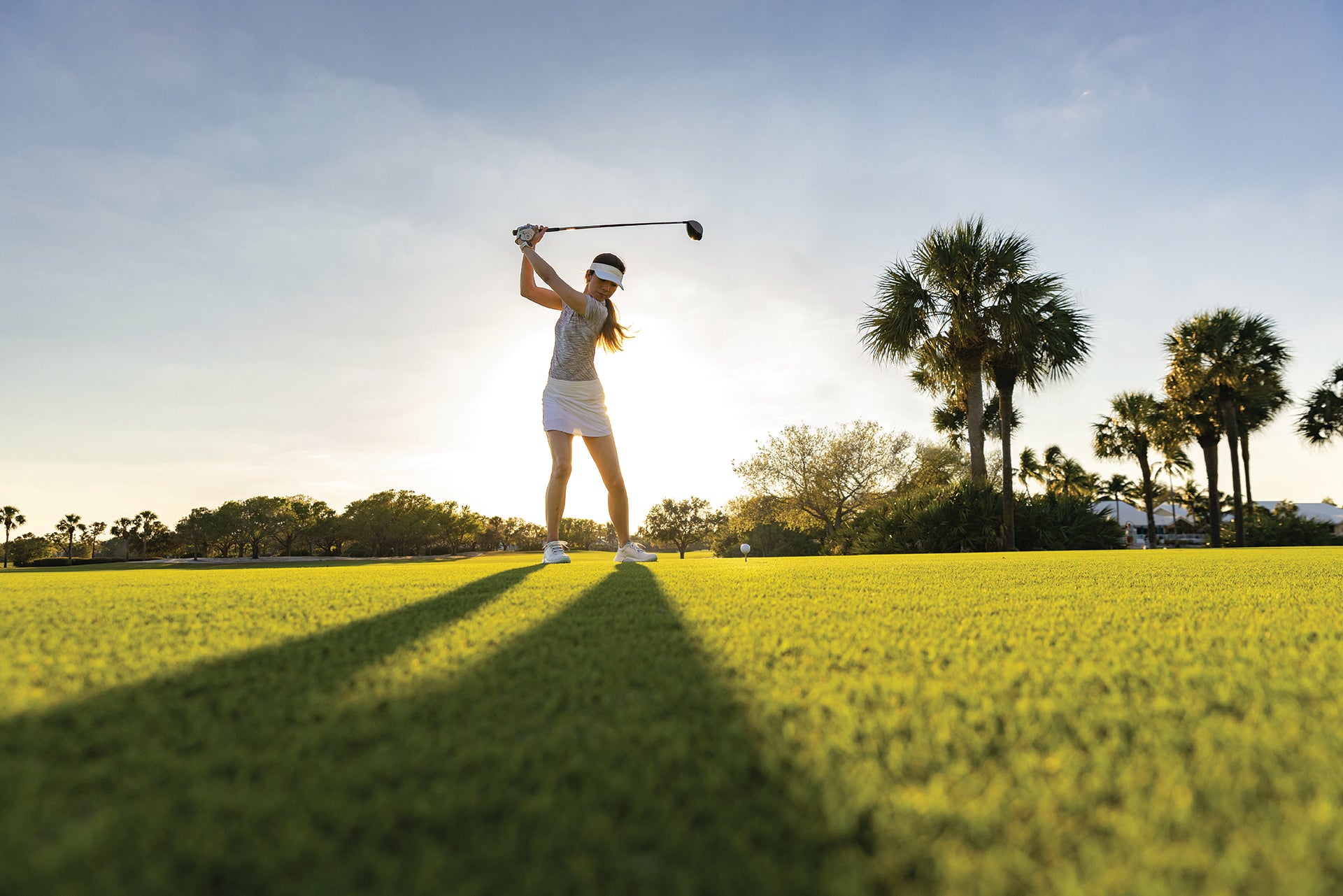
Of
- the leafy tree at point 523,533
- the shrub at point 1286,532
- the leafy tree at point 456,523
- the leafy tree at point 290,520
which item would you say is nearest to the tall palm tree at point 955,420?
the shrub at point 1286,532

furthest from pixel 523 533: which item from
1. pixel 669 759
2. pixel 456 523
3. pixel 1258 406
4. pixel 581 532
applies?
pixel 669 759

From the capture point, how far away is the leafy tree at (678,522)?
66312 millimetres

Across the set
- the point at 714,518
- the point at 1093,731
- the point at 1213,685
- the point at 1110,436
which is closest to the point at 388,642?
the point at 1093,731

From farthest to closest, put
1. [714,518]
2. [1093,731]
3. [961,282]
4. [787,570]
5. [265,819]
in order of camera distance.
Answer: [714,518], [961,282], [787,570], [1093,731], [265,819]

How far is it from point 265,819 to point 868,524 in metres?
21.5

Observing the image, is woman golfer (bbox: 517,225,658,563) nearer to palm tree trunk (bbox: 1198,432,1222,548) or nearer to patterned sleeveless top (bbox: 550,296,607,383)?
patterned sleeveless top (bbox: 550,296,607,383)

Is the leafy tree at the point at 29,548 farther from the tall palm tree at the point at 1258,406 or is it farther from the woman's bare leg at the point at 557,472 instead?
the tall palm tree at the point at 1258,406

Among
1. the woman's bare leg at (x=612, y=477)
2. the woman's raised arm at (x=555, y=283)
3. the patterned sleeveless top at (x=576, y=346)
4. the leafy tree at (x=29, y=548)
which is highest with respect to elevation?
the woman's raised arm at (x=555, y=283)

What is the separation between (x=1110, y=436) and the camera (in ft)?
139

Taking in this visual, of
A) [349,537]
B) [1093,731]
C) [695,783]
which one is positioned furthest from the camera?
[349,537]

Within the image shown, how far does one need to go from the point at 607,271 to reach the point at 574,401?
138cm

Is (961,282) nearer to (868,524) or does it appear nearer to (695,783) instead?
(868,524)

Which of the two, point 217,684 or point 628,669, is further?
point 628,669

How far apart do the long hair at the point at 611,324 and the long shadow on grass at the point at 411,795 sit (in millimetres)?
5210
